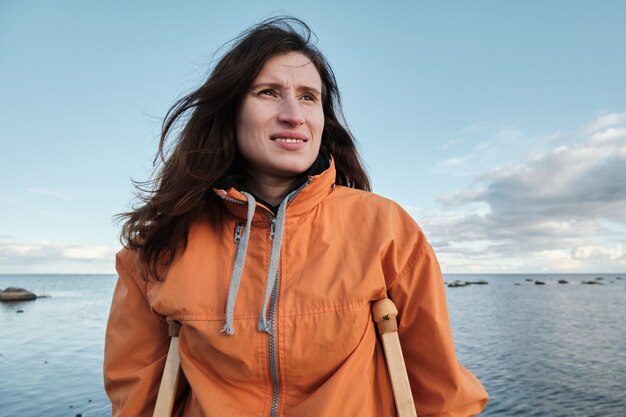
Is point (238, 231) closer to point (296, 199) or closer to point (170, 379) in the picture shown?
point (296, 199)

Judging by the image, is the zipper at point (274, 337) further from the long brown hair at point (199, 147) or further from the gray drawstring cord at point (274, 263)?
the long brown hair at point (199, 147)

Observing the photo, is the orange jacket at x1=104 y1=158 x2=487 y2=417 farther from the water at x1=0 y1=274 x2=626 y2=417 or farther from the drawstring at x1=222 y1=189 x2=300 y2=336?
the water at x1=0 y1=274 x2=626 y2=417

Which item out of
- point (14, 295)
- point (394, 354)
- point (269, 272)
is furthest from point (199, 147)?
point (14, 295)

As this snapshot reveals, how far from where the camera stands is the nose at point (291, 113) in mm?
2406

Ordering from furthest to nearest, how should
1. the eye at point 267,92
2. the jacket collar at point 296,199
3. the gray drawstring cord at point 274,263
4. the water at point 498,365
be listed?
the water at point 498,365
the eye at point 267,92
the jacket collar at point 296,199
the gray drawstring cord at point 274,263

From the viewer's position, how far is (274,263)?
2283mm

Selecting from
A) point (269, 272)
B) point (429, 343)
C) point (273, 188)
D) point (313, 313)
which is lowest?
point (429, 343)

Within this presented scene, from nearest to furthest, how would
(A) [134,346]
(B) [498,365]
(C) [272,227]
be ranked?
(C) [272,227]
(A) [134,346]
(B) [498,365]

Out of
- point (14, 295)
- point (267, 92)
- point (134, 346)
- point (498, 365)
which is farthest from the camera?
point (14, 295)

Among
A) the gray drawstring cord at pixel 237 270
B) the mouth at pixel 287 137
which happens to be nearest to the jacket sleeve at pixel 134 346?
the gray drawstring cord at pixel 237 270

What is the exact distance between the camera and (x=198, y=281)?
2.37m

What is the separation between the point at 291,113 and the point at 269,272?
869mm

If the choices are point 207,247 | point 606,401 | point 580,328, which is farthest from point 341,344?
point 580,328

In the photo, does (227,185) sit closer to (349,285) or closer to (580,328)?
(349,285)
